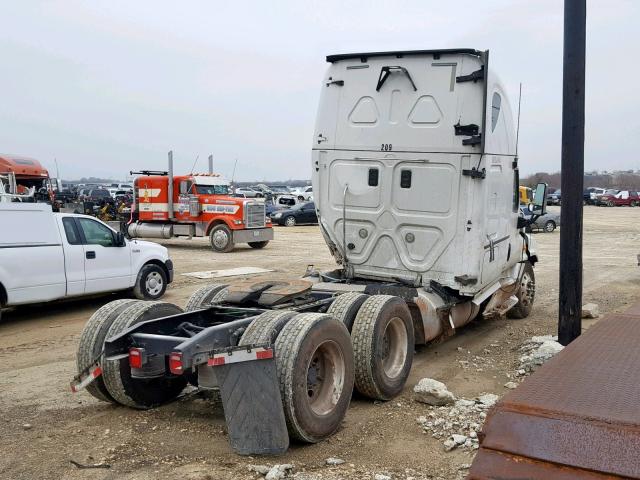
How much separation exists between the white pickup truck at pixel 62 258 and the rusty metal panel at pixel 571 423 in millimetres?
8447

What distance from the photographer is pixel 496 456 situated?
211cm

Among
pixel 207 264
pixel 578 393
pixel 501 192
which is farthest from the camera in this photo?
pixel 207 264

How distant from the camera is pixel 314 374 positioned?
16.1 ft

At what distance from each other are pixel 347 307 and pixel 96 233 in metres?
6.29

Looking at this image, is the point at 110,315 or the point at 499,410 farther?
the point at 110,315

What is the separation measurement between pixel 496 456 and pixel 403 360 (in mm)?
3936

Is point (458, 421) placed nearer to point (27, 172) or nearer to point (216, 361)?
point (216, 361)

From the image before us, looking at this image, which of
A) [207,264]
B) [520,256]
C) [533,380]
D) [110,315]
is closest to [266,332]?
[110,315]

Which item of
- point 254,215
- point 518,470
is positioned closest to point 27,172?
point 254,215

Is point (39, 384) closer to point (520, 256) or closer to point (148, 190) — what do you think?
point (520, 256)

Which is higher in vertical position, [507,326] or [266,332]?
[266,332]

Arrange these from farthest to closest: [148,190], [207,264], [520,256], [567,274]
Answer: [148,190], [207,264], [520,256], [567,274]

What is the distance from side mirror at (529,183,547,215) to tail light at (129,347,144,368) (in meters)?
5.34

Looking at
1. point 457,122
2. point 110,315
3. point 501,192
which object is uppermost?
point 457,122
